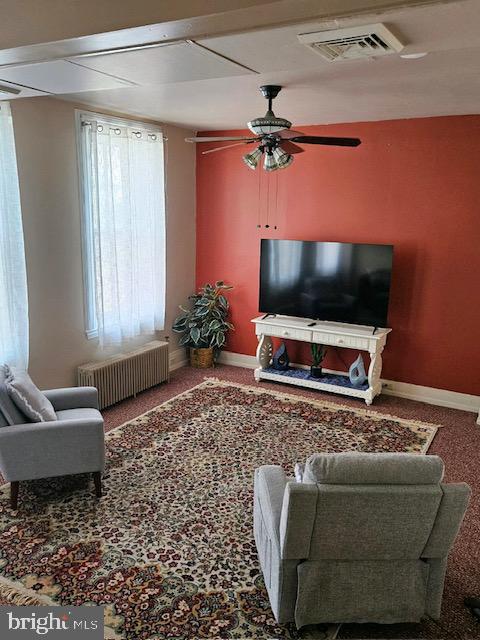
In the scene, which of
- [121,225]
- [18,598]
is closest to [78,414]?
[18,598]

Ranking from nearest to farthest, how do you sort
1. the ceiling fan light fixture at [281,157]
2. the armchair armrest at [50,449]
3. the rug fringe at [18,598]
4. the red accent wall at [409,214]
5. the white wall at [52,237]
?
the rug fringe at [18,598], the armchair armrest at [50,449], the ceiling fan light fixture at [281,157], the white wall at [52,237], the red accent wall at [409,214]

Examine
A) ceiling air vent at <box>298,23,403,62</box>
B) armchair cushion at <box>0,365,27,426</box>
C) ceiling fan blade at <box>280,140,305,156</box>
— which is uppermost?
ceiling air vent at <box>298,23,403,62</box>

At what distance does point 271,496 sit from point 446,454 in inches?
90.9

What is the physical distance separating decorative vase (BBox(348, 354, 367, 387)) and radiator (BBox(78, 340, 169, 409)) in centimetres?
210

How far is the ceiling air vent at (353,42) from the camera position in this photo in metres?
1.64

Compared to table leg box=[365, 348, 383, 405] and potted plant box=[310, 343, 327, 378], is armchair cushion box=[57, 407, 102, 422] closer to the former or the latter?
potted plant box=[310, 343, 327, 378]

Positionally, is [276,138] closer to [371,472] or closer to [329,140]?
[329,140]

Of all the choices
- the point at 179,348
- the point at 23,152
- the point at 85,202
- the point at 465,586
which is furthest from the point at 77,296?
the point at 465,586

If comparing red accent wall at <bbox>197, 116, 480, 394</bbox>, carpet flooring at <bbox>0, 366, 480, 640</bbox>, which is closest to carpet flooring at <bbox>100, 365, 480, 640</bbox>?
carpet flooring at <bbox>0, 366, 480, 640</bbox>

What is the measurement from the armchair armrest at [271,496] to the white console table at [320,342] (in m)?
2.75

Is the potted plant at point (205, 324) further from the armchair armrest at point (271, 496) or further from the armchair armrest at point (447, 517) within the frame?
the armchair armrest at point (447, 517)

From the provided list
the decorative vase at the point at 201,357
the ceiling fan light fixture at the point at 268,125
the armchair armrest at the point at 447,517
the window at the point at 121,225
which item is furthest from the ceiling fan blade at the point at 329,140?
the decorative vase at the point at 201,357

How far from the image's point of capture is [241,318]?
647 cm

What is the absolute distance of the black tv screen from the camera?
5.21 m
